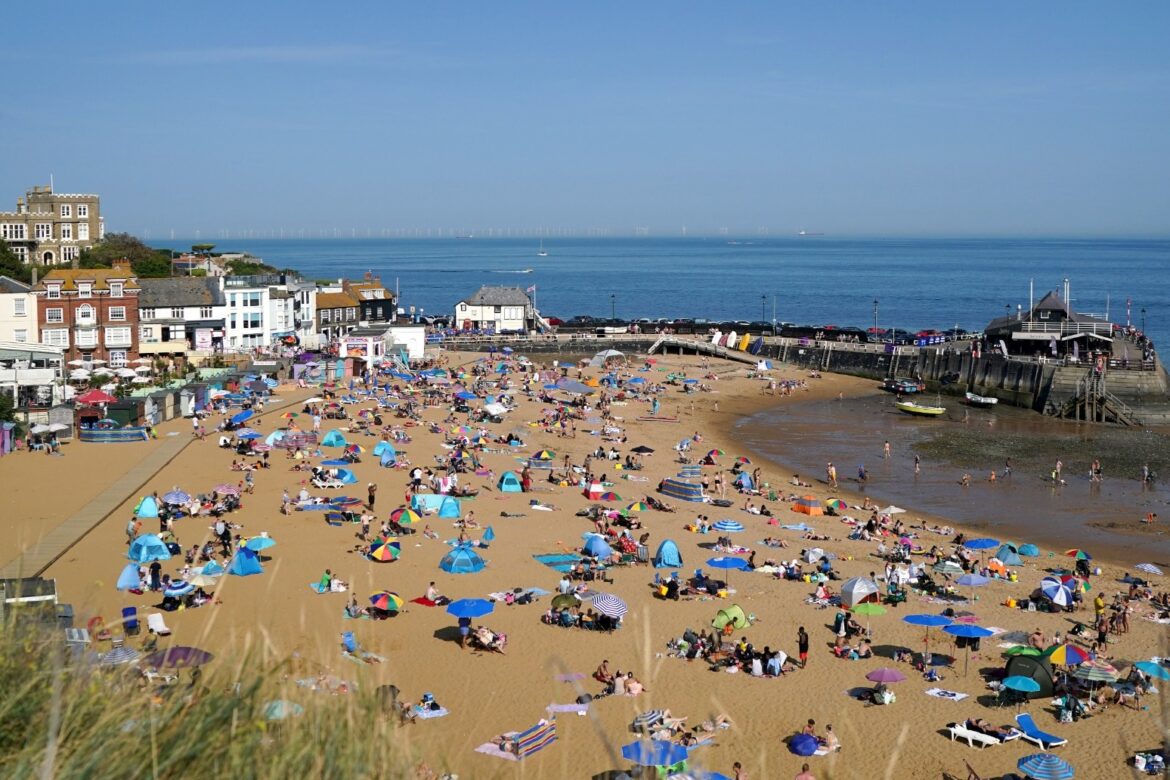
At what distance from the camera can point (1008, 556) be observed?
26.4 metres

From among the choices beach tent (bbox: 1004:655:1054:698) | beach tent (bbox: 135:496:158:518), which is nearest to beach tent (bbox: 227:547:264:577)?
beach tent (bbox: 135:496:158:518)

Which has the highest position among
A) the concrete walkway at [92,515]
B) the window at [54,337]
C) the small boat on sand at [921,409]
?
the window at [54,337]

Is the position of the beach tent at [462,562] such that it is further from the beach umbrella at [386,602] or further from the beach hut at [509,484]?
the beach hut at [509,484]

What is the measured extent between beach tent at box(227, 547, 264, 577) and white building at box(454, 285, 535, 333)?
61146mm

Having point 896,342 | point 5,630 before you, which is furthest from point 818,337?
point 5,630

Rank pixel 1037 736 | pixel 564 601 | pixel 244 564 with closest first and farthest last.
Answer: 1. pixel 1037 736
2. pixel 564 601
3. pixel 244 564

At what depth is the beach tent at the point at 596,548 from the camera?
25.1 m

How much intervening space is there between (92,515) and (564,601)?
503 inches

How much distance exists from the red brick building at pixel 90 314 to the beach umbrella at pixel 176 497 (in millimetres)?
29279

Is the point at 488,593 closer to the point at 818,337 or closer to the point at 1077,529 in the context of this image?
the point at 1077,529

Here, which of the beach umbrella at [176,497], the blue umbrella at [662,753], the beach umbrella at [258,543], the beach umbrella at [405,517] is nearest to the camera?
the blue umbrella at [662,753]

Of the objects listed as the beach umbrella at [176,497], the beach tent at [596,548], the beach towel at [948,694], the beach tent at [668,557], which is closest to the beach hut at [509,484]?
the beach tent at [596,548]

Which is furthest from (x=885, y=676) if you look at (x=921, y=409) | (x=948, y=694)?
(x=921, y=409)

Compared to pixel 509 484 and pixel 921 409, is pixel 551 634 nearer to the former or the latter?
pixel 509 484
